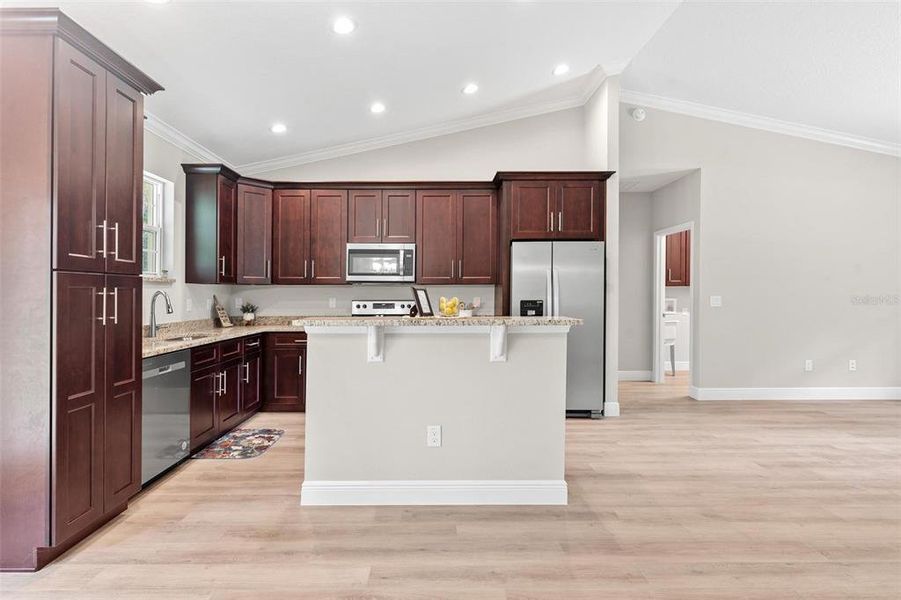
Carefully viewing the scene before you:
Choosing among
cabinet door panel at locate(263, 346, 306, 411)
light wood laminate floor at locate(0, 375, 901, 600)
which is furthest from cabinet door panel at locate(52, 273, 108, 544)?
cabinet door panel at locate(263, 346, 306, 411)

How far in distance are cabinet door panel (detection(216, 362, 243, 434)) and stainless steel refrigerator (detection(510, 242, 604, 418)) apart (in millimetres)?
2720

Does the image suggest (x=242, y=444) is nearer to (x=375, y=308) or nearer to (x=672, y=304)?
(x=375, y=308)

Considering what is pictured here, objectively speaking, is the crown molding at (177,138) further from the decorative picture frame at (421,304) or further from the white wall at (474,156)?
the decorative picture frame at (421,304)

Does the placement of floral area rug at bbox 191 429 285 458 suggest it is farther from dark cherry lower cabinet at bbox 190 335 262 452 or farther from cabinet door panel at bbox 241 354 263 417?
cabinet door panel at bbox 241 354 263 417

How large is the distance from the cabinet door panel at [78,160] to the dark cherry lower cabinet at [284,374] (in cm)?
263

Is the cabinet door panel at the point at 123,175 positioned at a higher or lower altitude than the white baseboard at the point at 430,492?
higher

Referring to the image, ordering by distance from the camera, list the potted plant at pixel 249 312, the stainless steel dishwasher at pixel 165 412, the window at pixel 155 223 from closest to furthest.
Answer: the stainless steel dishwasher at pixel 165 412 < the window at pixel 155 223 < the potted plant at pixel 249 312

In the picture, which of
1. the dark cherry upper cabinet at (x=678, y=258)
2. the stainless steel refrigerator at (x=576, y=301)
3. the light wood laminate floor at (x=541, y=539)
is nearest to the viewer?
the light wood laminate floor at (x=541, y=539)

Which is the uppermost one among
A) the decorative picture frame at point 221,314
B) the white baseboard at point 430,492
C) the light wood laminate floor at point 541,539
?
the decorative picture frame at point 221,314

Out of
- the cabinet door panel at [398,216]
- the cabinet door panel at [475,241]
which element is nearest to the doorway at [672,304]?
the cabinet door panel at [475,241]

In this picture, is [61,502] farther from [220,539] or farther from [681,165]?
[681,165]

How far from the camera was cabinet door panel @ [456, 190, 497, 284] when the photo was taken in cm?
528

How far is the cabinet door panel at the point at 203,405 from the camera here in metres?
3.56

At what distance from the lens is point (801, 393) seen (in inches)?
227
